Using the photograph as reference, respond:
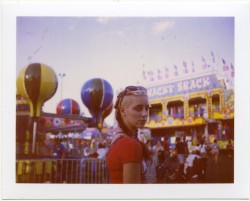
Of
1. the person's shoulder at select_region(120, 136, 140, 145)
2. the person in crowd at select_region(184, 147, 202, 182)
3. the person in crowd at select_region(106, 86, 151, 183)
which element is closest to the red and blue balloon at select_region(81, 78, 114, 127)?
the person in crowd at select_region(106, 86, 151, 183)

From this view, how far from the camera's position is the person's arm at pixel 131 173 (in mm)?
2754

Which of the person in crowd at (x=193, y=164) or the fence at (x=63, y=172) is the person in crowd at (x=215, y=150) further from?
the fence at (x=63, y=172)

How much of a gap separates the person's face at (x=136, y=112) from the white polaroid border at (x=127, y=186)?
30cm

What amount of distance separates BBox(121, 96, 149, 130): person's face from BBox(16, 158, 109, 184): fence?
228mm

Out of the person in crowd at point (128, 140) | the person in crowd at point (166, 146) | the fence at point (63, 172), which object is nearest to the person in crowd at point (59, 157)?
the fence at point (63, 172)

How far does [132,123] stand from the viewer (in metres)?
2.78

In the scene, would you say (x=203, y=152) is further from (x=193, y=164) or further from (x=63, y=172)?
(x=63, y=172)

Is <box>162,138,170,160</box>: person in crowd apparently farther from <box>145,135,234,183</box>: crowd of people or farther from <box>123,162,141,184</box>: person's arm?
<box>123,162,141,184</box>: person's arm

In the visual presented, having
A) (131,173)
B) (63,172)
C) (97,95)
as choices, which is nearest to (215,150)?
(131,173)

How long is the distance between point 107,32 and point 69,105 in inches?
15.4

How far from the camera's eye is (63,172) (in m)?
2.77
